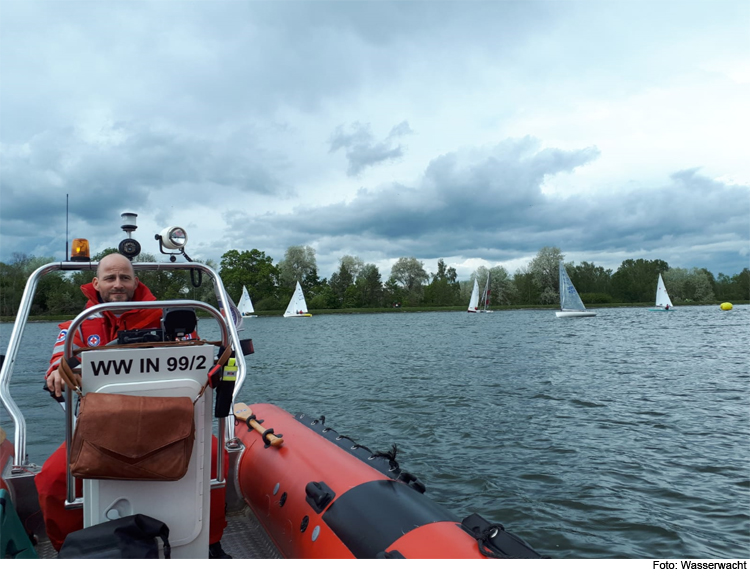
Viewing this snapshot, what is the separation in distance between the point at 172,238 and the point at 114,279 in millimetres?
528

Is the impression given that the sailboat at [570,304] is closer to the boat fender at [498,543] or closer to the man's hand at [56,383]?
the boat fender at [498,543]

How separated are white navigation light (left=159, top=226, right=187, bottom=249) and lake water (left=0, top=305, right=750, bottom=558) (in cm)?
343

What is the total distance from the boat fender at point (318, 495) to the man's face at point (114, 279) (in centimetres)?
144

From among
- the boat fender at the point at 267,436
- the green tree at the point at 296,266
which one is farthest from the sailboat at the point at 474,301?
the boat fender at the point at 267,436

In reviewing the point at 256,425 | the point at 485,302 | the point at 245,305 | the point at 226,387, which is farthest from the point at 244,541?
the point at 485,302

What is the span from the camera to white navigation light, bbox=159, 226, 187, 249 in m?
3.31

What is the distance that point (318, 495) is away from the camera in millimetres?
2902

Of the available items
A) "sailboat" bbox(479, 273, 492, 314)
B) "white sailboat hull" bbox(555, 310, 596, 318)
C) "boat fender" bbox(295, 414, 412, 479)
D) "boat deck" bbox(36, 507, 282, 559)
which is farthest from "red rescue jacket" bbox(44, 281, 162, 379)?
"sailboat" bbox(479, 273, 492, 314)

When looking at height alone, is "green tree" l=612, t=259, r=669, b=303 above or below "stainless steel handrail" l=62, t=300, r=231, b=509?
above

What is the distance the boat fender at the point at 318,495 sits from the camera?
287 centimetres

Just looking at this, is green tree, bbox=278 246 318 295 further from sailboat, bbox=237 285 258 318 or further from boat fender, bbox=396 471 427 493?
boat fender, bbox=396 471 427 493

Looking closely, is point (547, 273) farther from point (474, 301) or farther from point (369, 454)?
point (369, 454)
